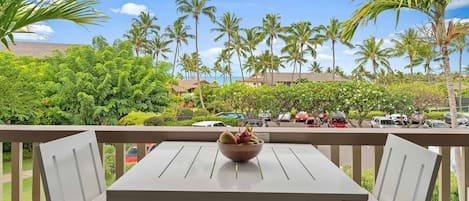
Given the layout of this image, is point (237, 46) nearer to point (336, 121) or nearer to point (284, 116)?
point (284, 116)

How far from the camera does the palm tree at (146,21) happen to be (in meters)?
12.4

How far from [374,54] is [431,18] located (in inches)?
181

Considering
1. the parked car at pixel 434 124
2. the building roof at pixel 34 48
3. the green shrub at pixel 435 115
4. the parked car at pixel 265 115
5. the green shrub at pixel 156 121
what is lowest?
the green shrub at pixel 156 121

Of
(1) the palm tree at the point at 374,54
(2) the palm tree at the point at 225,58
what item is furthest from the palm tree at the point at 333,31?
(2) the palm tree at the point at 225,58

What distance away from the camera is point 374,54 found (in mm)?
9844

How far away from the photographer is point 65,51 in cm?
1172

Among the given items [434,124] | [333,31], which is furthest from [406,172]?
[333,31]

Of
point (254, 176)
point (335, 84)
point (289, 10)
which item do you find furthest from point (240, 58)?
point (254, 176)

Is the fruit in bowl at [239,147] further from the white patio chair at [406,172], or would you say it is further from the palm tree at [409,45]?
the palm tree at [409,45]

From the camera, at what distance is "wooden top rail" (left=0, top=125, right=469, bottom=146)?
1.47 m

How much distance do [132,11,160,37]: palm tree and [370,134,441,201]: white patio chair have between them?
1189 cm

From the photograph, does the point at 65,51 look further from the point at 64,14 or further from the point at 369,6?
the point at 64,14

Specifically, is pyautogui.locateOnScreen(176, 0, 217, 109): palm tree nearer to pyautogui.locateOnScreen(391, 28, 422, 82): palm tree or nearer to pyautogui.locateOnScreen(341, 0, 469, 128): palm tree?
pyautogui.locateOnScreen(391, 28, 422, 82): palm tree

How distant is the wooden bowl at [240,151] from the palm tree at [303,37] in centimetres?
930
